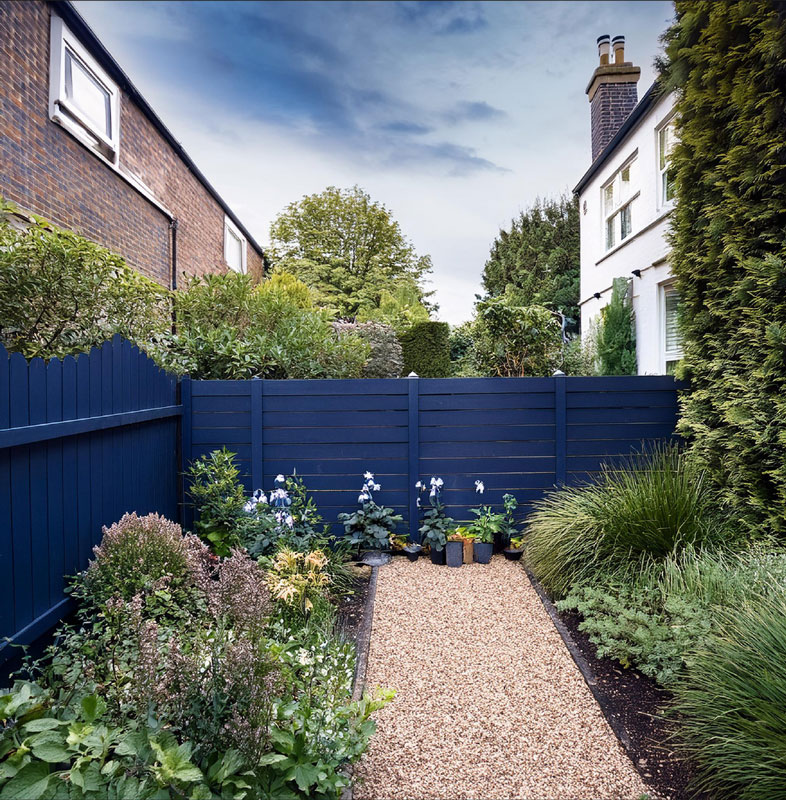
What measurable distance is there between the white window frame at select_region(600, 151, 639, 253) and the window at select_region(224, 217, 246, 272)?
8.45 metres

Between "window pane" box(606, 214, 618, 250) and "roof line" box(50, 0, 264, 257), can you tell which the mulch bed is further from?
"window pane" box(606, 214, 618, 250)

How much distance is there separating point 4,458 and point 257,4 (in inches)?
94.2

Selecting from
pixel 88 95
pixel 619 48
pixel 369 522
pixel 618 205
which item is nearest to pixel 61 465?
pixel 369 522

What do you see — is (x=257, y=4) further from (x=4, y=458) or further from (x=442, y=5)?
(x=4, y=458)

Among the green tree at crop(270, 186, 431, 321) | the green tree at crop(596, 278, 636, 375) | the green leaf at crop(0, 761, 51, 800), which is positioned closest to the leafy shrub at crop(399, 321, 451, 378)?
the green tree at crop(596, 278, 636, 375)

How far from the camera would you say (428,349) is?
416 inches

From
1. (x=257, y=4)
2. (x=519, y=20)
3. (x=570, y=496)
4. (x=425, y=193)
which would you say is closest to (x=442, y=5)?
(x=519, y=20)

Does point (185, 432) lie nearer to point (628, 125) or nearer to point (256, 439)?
point (256, 439)

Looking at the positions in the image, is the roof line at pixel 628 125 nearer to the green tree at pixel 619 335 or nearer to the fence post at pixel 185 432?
the green tree at pixel 619 335

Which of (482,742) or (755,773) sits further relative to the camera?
(482,742)

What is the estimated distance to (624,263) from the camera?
33.0ft

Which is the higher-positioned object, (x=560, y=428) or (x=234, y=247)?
(x=234, y=247)

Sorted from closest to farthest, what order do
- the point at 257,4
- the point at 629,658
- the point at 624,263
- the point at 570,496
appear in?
the point at 257,4, the point at 629,658, the point at 570,496, the point at 624,263

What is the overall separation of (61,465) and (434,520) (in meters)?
2.97
